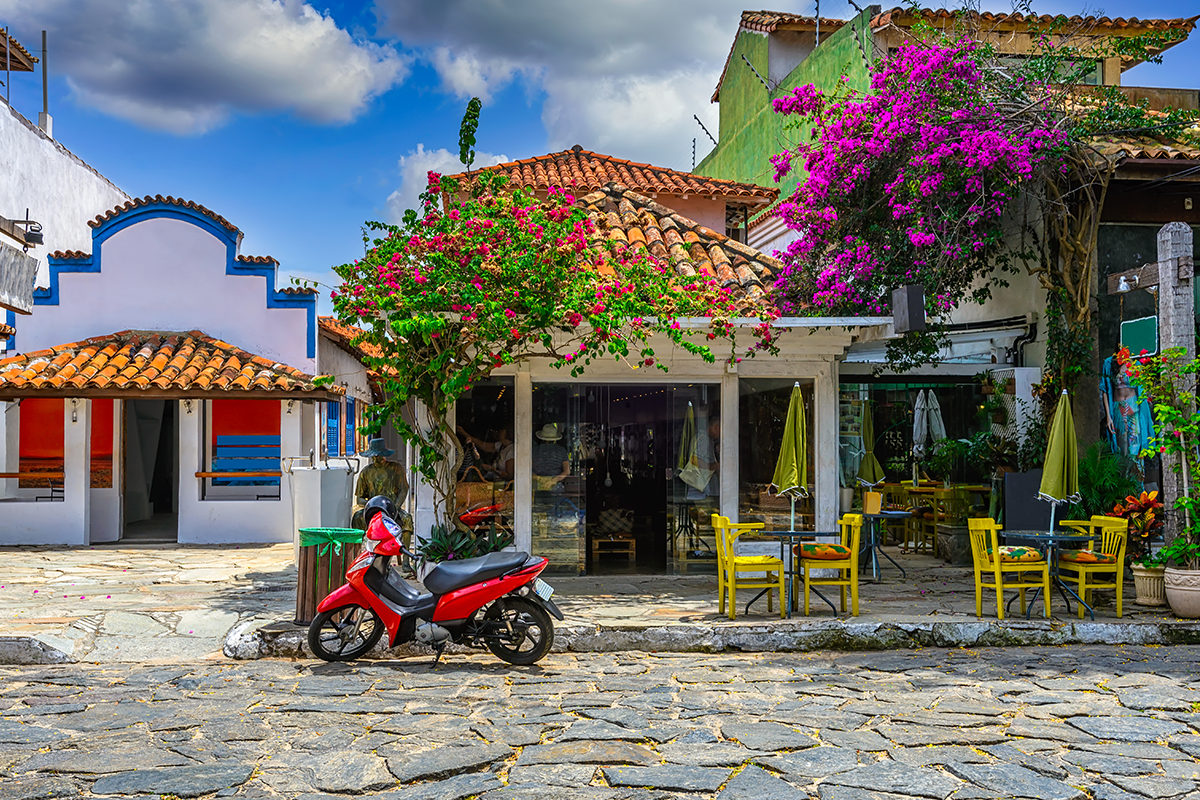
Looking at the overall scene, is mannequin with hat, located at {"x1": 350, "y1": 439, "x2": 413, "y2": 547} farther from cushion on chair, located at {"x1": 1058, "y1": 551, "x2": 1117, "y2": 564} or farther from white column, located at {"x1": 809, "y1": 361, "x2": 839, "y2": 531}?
cushion on chair, located at {"x1": 1058, "y1": 551, "x2": 1117, "y2": 564}

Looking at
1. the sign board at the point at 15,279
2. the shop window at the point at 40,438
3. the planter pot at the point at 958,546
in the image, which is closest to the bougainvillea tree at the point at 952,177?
the planter pot at the point at 958,546

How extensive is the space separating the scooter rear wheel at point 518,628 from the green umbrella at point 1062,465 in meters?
5.57

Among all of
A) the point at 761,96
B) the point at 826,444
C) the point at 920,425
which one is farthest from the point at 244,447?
the point at 761,96

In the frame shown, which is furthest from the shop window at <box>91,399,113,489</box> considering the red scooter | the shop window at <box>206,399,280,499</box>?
the red scooter

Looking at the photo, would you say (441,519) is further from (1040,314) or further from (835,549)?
(1040,314)

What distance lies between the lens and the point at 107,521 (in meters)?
15.7

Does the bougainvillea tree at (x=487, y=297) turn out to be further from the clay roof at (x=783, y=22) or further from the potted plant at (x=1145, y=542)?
the clay roof at (x=783, y=22)

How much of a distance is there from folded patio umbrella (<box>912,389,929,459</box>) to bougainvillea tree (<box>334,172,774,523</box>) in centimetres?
503

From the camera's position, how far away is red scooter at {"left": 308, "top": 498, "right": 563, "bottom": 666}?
24.8ft

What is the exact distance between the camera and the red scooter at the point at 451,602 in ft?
24.8

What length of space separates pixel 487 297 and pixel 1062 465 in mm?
6175

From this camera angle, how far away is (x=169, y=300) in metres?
16.5

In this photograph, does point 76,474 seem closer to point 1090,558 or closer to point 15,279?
point 15,279

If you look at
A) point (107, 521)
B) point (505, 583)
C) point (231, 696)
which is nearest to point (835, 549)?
point (505, 583)
